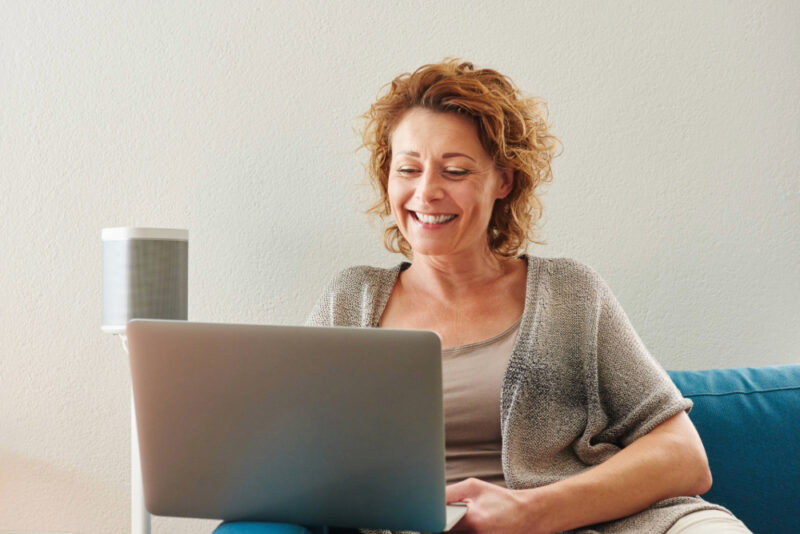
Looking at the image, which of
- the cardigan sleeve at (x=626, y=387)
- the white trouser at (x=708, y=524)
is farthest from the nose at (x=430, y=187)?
the white trouser at (x=708, y=524)

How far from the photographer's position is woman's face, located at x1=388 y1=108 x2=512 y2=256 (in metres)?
1.58

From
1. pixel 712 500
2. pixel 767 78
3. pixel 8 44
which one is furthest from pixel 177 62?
pixel 712 500

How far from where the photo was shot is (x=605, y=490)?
135 centimetres

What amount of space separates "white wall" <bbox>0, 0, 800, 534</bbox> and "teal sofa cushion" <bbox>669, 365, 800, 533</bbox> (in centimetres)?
32

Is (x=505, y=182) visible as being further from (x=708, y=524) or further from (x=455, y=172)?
(x=708, y=524)

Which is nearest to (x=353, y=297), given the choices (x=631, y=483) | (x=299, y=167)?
(x=299, y=167)

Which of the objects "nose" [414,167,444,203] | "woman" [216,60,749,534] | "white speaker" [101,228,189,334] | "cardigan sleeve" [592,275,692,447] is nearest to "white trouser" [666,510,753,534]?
"woman" [216,60,749,534]

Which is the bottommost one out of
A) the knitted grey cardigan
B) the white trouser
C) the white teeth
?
the white trouser

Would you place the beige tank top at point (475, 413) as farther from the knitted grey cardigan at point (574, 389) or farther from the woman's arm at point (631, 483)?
the woman's arm at point (631, 483)

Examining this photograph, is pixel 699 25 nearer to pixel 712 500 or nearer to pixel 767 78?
pixel 767 78

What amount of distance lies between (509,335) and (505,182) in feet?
1.13

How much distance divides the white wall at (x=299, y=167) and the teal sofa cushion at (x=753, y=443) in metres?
0.32

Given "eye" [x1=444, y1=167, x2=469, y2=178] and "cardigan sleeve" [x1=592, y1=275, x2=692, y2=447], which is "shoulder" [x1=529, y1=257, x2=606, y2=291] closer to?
"cardigan sleeve" [x1=592, y1=275, x2=692, y2=447]

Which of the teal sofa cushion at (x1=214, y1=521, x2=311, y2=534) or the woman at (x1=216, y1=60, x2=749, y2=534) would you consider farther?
the woman at (x1=216, y1=60, x2=749, y2=534)
